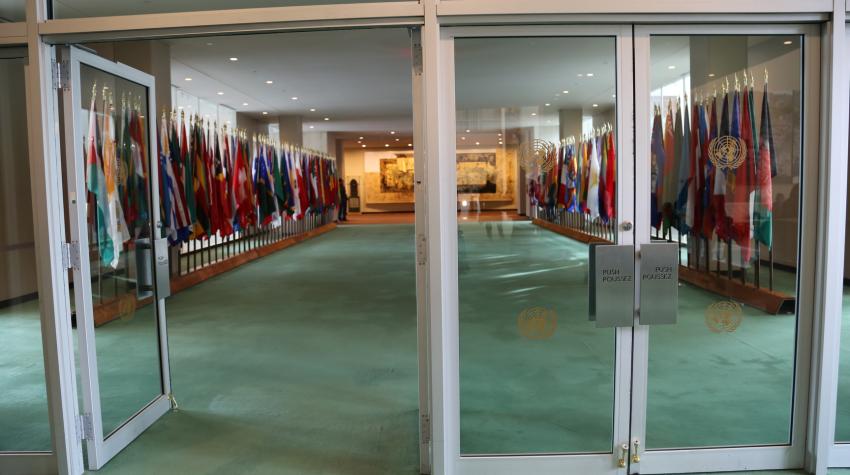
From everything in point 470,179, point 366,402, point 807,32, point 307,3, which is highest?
point 307,3

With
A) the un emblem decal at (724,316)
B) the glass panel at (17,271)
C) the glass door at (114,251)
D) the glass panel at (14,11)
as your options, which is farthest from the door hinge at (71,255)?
the un emblem decal at (724,316)

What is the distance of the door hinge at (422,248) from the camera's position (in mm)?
2807

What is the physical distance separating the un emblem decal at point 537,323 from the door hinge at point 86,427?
213 cm

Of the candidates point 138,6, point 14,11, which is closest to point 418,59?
point 138,6

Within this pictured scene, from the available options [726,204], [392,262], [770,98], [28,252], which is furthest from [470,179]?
[392,262]

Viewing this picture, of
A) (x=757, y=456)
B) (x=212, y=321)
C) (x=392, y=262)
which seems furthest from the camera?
(x=392, y=262)

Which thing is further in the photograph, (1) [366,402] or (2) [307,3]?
(1) [366,402]

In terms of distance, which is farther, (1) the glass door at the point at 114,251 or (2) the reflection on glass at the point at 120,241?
(2) the reflection on glass at the point at 120,241

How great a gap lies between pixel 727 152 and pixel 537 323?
3.86 ft

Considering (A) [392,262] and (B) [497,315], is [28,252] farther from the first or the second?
(A) [392,262]

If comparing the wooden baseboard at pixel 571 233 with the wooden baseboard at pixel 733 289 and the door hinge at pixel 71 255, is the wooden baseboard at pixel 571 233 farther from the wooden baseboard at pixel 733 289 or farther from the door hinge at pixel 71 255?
the door hinge at pixel 71 255

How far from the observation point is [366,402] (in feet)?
13.1

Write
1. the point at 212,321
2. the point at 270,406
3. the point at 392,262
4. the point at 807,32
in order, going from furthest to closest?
the point at 392,262 → the point at 212,321 → the point at 270,406 → the point at 807,32

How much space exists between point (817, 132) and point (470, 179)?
5.13 feet
